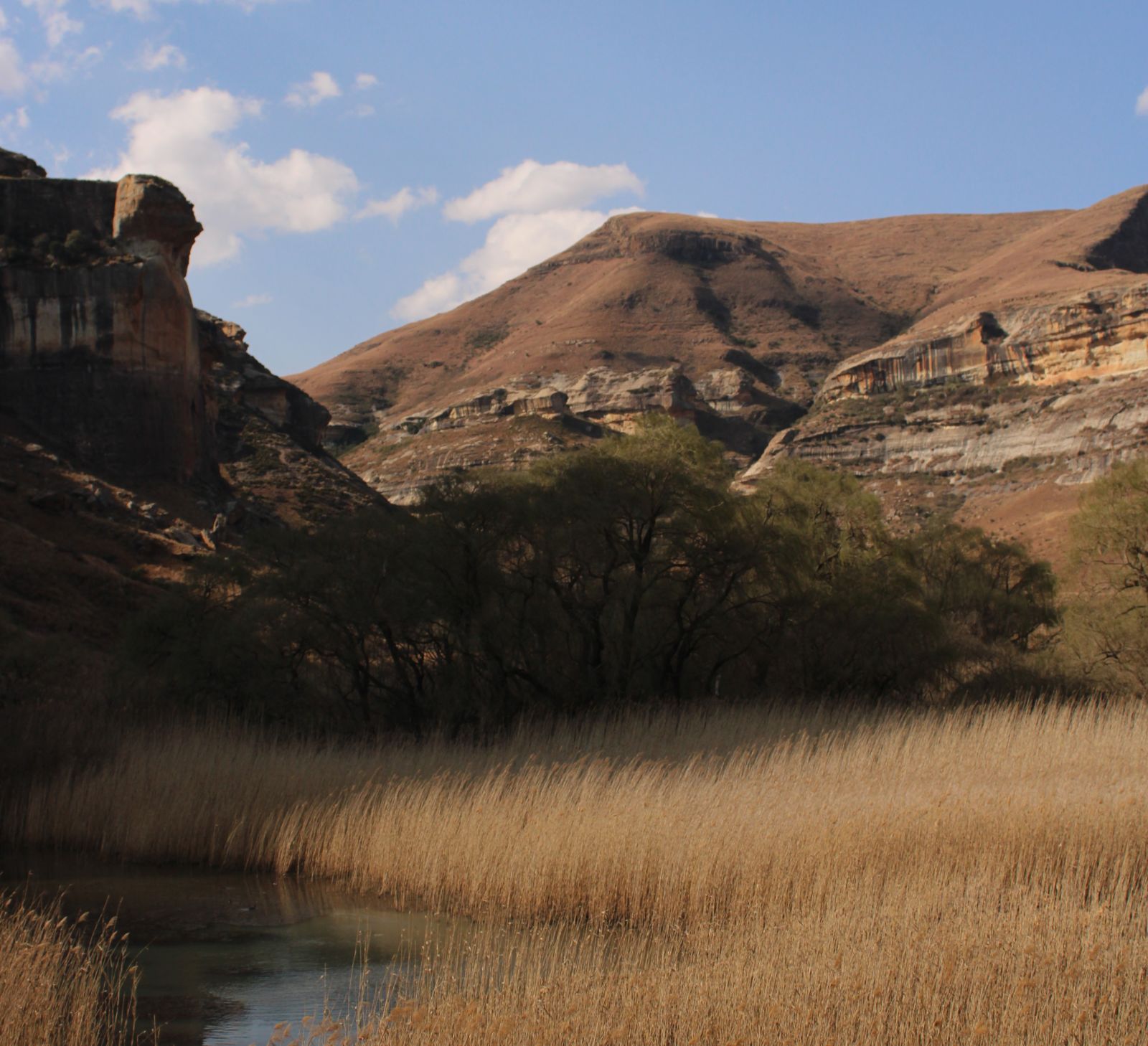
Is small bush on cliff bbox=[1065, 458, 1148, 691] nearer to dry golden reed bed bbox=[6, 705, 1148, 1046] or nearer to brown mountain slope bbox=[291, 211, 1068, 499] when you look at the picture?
dry golden reed bed bbox=[6, 705, 1148, 1046]

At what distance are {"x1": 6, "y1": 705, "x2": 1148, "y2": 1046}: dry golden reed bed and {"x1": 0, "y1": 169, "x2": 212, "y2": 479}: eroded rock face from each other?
33135 mm

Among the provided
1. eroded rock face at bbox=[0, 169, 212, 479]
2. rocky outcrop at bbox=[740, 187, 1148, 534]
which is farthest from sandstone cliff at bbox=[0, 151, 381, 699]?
rocky outcrop at bbox=[740, 187, 1148, 534]

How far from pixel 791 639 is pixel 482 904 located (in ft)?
44.6

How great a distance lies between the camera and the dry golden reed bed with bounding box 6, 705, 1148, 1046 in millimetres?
6391

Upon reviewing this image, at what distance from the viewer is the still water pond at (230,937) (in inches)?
350

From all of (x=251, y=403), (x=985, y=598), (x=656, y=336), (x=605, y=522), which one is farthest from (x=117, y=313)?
(x=656, y=336)

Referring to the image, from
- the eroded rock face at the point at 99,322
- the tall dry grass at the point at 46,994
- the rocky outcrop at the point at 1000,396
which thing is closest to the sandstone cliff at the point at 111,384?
the eroded rock face at the point at 99,322

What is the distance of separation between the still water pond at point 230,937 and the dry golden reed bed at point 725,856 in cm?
54

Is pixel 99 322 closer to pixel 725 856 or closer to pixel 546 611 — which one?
pixel 546 611

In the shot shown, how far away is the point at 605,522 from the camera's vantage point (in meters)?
21.6

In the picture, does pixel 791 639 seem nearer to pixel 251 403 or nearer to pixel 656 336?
pixel 251 403

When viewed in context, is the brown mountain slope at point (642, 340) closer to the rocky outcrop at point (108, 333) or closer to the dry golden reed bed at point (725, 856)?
the rocky outcrop at point (108, 333)

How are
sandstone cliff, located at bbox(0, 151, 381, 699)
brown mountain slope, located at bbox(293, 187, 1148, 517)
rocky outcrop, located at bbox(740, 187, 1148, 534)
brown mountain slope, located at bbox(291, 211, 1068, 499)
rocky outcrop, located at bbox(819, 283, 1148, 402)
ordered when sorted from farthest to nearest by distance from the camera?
1. brown mountain slope, located at bbox(291, 211, 1068, 499)
2. brown mountain slope, located at bbox(293, 187, 1148, 517)
3. rocky outcrop, located at bbox(819, 283, 1148, 402)
4. rocky outcrop, located at bbox(740, 187, 1148, 534)
5. sandstone cliff, located at bbox(0, 151, 381, 699)

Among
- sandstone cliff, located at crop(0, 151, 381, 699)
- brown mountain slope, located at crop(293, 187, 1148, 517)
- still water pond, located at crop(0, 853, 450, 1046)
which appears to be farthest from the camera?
brown mountain slope, located at crop(293, 187, 1148, 517)
